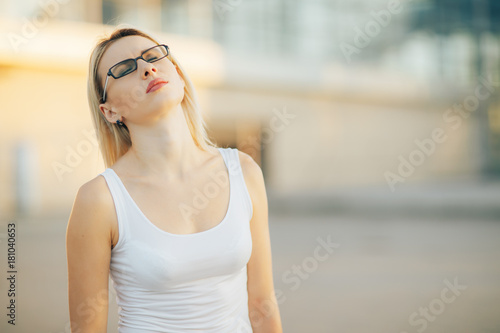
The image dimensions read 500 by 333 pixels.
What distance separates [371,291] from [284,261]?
2.07 metres

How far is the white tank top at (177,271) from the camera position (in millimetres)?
1842

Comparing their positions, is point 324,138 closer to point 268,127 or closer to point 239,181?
point 268,127

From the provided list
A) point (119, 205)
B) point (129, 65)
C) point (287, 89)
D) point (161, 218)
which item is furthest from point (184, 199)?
point (287, 89)

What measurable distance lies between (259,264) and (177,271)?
0.47 metres

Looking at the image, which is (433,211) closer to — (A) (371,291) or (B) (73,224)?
(A) (371,291)

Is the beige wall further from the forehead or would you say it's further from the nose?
the nose

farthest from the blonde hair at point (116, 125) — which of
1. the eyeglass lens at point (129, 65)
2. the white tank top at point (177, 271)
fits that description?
the white tank top at point (177, 271)

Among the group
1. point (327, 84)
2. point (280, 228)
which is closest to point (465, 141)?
point (327, 84)

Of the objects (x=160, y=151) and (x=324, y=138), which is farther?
(x=324, y=138)

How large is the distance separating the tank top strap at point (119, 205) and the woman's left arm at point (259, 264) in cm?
53

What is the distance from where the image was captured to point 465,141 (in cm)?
2645

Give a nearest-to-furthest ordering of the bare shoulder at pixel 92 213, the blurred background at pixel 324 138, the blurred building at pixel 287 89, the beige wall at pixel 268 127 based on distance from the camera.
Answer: the bare shoulder at pixel 92 213 < the blurred background at pixel 324 138 < the beige wall at pixel 268 127 < the blurred building at pixel 287 89

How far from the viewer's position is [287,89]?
862 inches

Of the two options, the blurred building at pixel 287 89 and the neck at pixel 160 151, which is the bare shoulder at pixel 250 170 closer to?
the neck at pixel 160 151
